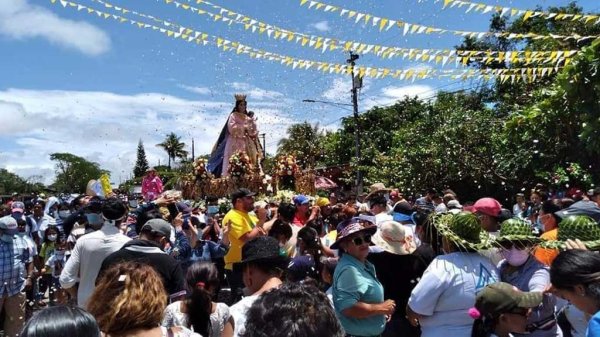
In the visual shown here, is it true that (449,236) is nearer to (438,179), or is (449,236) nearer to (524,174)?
(524,174)

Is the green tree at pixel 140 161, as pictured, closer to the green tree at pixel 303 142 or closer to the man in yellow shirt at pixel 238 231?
the green tree at pixel 303 142

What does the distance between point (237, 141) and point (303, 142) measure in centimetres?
2622

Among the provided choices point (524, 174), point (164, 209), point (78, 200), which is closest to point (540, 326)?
point (164, 209)

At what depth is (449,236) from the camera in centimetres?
350

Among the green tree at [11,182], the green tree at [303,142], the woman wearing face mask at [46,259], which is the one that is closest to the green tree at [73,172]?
the green tree at [11,182]

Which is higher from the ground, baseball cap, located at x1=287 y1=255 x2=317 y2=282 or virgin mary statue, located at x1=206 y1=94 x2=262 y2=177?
virgin mary statue, located at x1=206 y1=94 x2=262 y2=177

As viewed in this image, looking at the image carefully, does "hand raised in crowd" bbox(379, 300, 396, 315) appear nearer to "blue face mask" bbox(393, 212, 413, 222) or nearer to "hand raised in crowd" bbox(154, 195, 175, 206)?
"blue face mask" bbox(393, 212, 413, 222)

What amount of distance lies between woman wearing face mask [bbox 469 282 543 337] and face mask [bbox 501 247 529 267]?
719 millimetres

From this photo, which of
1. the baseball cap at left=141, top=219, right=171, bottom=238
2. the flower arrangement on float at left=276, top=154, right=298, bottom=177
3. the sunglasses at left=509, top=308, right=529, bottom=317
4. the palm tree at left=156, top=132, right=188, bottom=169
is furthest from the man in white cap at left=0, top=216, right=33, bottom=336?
the palm tree at left=156, top=132, right=188, bottom=169

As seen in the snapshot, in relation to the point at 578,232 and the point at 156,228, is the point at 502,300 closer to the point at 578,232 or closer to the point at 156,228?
the point at 578,232

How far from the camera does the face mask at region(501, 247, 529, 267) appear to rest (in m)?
3.55

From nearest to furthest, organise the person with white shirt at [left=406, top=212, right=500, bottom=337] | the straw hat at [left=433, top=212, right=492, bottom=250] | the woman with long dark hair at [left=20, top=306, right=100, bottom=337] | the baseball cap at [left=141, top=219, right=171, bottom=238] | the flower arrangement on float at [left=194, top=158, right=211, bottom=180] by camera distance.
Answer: the woman with long dark hair at [left=20, top=306, right=100, bottom=337] < the person with white shirt at [left=406, top=212, right=500, bottom=337] < the straw hat at [left=433, top=212, right=492, bottom=250] < the baseball cap at [left=141, top=219, right=171, bottom=238] < the flower arrangement on float at [left=194, top=158, right=211, bottom=180]

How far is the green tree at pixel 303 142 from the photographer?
43344mm

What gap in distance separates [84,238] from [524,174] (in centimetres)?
1499
